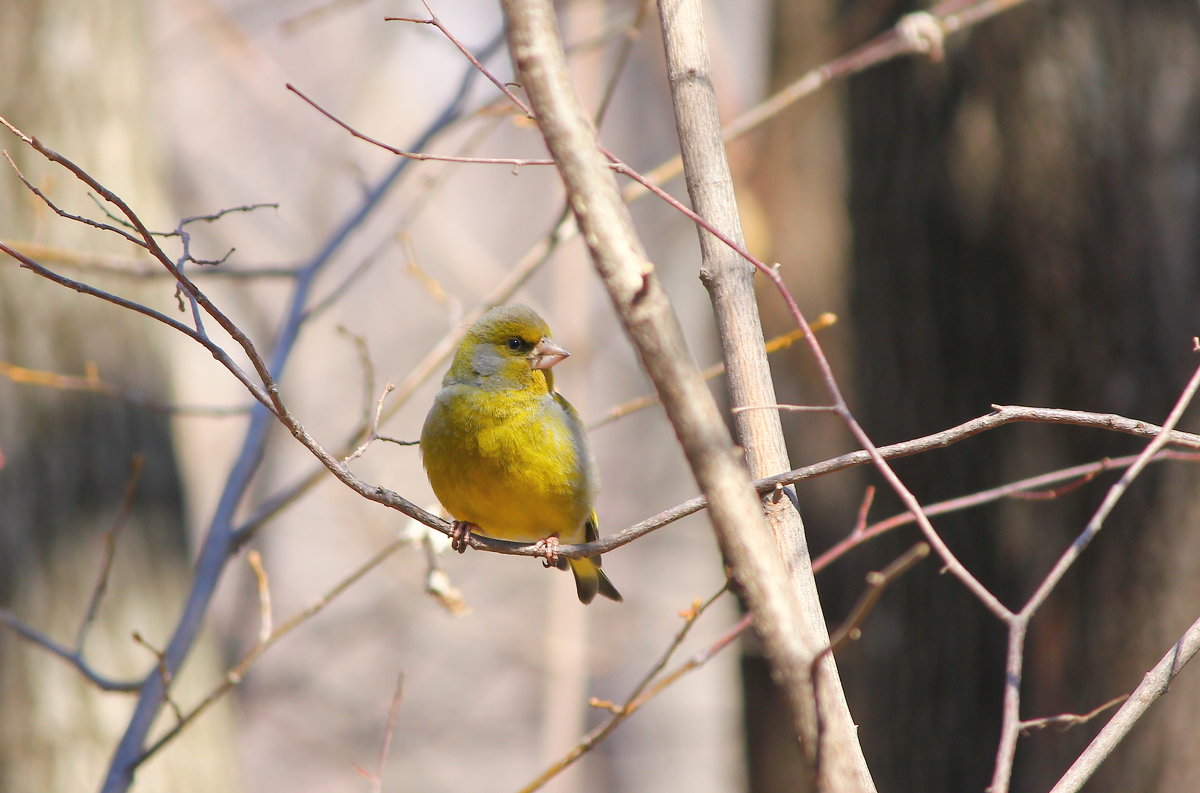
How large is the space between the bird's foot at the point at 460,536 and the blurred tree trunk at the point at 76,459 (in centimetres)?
185

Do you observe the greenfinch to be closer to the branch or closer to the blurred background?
the blurred background

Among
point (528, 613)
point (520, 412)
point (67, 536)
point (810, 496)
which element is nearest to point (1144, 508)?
point (810, 496)

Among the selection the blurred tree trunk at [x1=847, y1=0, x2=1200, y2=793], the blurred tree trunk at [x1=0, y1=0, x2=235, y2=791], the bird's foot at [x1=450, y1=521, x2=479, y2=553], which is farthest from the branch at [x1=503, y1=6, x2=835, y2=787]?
the blurred tree trunk at [x1=0, y1=0, x2=235, y2=791]

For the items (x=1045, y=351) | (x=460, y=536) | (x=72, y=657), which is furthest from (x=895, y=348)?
(x=72, y=657)

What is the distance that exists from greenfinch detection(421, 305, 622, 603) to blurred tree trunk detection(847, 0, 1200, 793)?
5.66 feet

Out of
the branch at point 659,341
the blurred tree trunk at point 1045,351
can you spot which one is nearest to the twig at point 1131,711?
the branch at point 659,341

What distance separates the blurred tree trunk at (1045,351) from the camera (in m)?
3.95

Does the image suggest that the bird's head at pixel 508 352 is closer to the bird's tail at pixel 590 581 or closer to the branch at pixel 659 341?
the bird's tail at pixel 590 581

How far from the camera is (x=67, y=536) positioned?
4.27 metres

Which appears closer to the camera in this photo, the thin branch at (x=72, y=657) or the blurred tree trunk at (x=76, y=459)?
the thin branch at (x=72, y=657)

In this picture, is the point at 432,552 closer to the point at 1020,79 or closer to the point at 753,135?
the point at 1020,79

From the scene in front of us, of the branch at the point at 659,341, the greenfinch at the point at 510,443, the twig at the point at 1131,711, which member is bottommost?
the twig at the point at 1131,711

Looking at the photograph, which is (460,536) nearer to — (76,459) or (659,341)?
(659,341)

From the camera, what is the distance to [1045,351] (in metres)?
4.15
